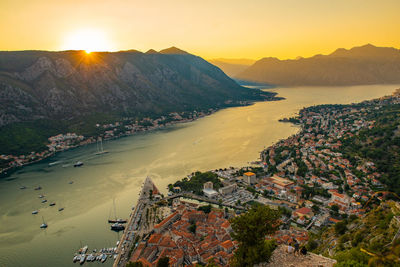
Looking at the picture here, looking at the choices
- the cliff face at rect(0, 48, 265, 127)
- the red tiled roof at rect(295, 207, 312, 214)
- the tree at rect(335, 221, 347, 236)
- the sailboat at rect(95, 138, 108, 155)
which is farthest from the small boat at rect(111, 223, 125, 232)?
the cliff face at rect(0, 48, 265, 127)

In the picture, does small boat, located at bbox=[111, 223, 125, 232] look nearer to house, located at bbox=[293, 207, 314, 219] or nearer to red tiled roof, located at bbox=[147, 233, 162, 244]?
red tiled roof, located at bbox=[147, 233, 162, 244]

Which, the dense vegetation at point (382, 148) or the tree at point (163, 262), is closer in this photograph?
the tree at point (163, 262)

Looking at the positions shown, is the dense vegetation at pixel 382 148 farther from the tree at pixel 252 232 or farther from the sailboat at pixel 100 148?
the sailboat at pixel 100 148

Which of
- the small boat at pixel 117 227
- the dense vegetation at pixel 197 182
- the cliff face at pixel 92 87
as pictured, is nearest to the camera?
the small boat at pixel 117 227

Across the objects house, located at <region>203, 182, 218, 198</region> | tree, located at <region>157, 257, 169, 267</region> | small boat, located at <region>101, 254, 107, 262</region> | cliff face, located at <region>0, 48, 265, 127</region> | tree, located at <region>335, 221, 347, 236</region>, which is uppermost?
cliff face, located at <region>0, 48, 265, 127</region>

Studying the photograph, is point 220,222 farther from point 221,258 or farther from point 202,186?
point 202,186

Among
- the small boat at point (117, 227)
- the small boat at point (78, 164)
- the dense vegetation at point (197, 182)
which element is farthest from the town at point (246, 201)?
the small boat at point (78, 164)
